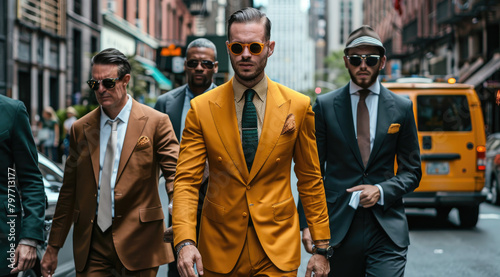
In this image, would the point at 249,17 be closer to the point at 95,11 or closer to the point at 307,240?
the point at 307,240

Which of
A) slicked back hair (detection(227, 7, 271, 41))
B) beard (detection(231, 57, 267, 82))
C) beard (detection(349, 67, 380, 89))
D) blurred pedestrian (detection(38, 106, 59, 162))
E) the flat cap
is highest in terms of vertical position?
the flat cap

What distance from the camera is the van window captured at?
11070mm

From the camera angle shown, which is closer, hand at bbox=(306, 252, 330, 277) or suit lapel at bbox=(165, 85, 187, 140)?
hand at bbox=(306, 252, 330, 277)

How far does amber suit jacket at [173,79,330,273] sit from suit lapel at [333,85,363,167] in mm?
1063

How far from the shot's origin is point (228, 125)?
3395 mm

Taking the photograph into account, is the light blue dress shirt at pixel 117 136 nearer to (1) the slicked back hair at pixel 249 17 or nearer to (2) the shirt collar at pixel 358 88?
(1) the slicked back hair at pixel 249 17

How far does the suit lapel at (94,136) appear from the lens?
13.5ft

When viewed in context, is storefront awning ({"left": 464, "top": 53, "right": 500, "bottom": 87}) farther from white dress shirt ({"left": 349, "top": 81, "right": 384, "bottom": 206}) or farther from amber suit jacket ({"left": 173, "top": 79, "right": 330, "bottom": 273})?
amber suit jacket ({"left": 173, "top": 79, "right": 330, "bottom": 273})

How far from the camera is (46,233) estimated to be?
5.61m

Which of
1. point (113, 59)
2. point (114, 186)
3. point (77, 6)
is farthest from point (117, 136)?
point (77, 6)

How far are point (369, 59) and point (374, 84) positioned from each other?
0.21 metres

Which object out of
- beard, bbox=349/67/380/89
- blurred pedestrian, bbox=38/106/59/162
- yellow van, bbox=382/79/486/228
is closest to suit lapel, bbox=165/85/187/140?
beard, bbox=349/67/380/89

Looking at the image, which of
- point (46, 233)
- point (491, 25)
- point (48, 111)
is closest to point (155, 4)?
point (491, 25)

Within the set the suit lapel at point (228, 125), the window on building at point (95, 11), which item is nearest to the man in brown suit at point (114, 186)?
the suit lapel at point (228, 125)
